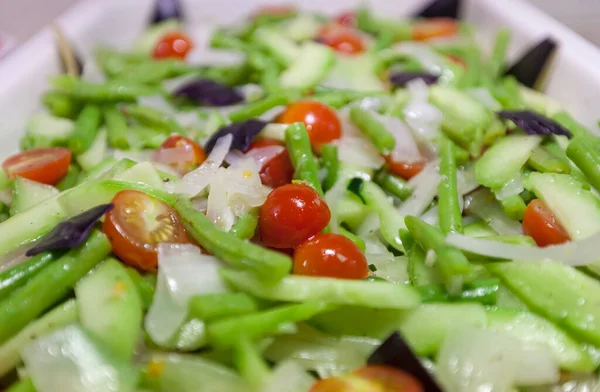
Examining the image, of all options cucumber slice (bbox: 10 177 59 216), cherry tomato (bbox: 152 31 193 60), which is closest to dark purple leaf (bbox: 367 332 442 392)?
cucumber slice (bbox: 10 177 59 216)

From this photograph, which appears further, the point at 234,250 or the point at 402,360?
the point at 234,250

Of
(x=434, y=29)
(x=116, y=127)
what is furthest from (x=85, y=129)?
(x=434, y=29)

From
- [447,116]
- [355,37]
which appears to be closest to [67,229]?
[447,116]

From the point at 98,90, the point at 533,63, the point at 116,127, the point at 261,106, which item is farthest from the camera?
the point at 533,63

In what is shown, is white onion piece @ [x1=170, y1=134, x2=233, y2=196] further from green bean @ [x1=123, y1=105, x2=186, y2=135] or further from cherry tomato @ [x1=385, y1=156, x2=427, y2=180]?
cherry tomato @ [x1=385, y1=156, x2=427, y2=180]

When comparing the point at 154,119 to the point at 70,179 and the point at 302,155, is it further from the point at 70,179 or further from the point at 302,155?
the point at 302,155

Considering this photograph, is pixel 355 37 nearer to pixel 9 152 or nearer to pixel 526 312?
pixel 9 152
